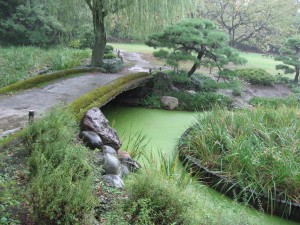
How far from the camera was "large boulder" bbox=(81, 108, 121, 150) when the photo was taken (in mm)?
4684

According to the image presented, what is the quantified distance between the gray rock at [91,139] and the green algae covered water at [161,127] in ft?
2.72

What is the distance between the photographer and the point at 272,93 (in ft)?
35.8

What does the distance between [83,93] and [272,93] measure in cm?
718

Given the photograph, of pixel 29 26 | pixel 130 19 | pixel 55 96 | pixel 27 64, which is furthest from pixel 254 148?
pixel 29 26

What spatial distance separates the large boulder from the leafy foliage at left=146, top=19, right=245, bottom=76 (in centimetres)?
413

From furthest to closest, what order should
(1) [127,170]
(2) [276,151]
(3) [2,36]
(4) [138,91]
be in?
(3) [2,36], (4) [138,91], (2) [276,151], (1) [127,170]

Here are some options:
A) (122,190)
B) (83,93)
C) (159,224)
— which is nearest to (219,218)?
(159,224)

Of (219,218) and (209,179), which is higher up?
(219,218)

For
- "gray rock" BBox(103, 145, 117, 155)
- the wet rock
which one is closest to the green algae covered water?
the wet rock

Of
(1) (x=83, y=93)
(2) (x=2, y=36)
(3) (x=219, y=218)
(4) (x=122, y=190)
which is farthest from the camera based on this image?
(2) (x=2, y=36)

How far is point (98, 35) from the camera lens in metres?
8.59

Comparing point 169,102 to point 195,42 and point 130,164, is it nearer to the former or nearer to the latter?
point 195,42

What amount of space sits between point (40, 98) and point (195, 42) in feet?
14.3

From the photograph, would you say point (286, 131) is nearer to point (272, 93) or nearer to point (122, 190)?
point (122, 190)
